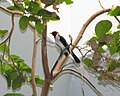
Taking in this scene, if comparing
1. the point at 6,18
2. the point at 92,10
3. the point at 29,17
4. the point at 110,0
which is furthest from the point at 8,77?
the point at 92,10

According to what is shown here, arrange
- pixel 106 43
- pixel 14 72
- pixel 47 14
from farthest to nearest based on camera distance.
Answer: pixel 14 72 → pixel 106 43 → pixel 47 14

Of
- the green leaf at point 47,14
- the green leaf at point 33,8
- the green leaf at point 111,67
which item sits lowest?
the green leaf at point 111,67

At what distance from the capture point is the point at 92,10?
3404 millimetres

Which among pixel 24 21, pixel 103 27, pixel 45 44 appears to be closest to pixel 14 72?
pixel 45 44

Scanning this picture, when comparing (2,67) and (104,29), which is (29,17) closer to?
(104,29)

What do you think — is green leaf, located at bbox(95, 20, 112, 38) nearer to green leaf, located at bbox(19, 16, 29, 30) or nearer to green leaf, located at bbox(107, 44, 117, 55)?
green leaf, located at bbox(107, 44, 117, 55)

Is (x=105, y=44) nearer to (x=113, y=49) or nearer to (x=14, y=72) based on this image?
(x=113, y=49)

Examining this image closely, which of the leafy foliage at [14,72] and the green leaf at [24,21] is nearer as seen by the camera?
the green leaf at [24,21]

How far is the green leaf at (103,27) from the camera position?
965mm

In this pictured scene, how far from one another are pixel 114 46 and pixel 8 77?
57 cm

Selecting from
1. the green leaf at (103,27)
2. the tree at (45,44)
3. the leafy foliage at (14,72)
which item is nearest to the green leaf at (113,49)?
the tree at (45,44)

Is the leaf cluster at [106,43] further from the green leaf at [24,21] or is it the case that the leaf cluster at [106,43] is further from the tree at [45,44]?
the green leaf at [24,21]

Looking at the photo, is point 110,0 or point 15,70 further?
point 110,0

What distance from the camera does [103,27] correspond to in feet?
3.19
